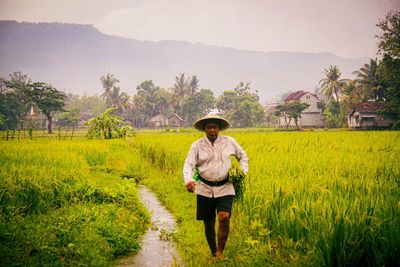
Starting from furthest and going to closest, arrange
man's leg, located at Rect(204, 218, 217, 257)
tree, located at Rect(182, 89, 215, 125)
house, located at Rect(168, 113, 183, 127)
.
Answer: house, located at Rect(168, 113, 183, 127), tree, located at Rect(182, 89, 215, 125), man's leg, located at Rect(204, 218, 217, 257)

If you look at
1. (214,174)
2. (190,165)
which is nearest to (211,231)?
(214,174)

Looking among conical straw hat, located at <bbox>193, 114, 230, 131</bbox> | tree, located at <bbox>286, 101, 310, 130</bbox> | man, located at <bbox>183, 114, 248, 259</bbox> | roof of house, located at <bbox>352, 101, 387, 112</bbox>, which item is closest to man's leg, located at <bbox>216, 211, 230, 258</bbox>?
man, located at <bbox>183, 114, 248, 259</bbox>

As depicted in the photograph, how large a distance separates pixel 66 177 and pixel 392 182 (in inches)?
245

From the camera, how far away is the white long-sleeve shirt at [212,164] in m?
4.23

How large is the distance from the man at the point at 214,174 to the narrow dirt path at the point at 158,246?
0.67 metres

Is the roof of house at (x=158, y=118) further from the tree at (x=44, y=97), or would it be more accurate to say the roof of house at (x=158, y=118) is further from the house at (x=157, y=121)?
the tree at (x=44, y=97)

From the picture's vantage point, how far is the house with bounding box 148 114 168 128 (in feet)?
275

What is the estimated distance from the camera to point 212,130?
4.30 meters

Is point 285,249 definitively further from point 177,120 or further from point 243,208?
point 177,120

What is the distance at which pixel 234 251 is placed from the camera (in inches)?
180

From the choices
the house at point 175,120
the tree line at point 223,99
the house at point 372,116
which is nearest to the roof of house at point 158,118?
the tree line at point 223,99

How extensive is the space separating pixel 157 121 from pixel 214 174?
264ft

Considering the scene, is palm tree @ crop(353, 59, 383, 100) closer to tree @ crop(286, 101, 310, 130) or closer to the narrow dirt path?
tree @ crop(286, 101, 310, 130)

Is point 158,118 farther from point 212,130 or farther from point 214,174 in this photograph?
point 214,174
